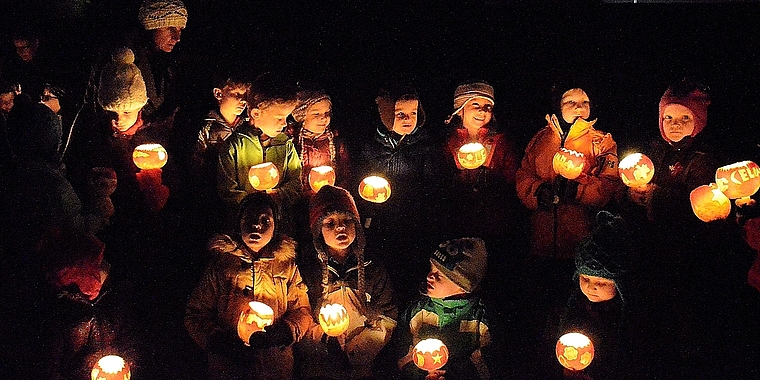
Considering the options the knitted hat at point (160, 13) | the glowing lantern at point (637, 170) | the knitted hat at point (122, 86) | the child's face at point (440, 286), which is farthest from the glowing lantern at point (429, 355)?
the knitted hat at point (160, 13)

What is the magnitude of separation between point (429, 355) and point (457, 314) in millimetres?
440

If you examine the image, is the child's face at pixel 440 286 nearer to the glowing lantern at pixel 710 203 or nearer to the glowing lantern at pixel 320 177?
the glowing lantern at pixel 320 177

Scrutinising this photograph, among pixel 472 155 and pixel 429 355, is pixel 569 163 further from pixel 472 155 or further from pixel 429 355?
pixel 429 355

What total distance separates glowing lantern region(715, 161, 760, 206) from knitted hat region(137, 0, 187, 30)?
432 cm

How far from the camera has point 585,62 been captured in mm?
7109

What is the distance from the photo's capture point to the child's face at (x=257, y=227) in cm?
534

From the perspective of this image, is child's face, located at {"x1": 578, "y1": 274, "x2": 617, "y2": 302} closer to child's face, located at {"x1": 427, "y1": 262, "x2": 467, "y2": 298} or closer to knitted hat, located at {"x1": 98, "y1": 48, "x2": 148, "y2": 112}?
child's face, located at {"x1": 427, "y1": 262, "x2": 467, "y2": 298}

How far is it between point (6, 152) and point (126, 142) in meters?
0.98

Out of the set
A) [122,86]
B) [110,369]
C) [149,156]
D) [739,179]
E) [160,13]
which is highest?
[160,13]

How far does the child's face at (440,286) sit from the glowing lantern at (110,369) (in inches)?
79.9

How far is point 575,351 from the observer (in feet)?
16.7

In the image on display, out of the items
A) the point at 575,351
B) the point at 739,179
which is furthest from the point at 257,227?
the point at 739,179

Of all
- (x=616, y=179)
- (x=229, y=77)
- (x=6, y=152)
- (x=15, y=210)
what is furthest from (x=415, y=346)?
(x=6, y=152)

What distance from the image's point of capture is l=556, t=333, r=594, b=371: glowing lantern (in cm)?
510
